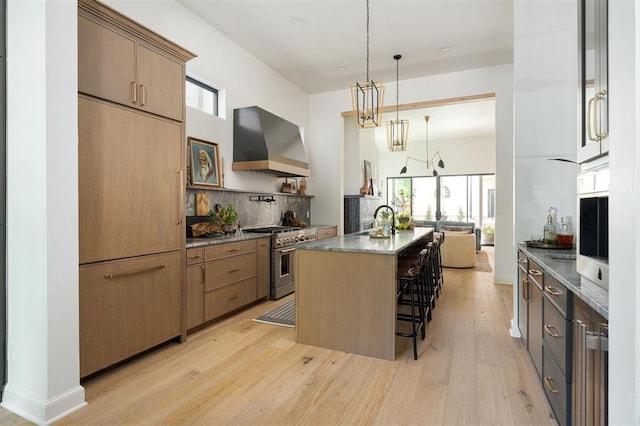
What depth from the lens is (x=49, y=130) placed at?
1.86 metres

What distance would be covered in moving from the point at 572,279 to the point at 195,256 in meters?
2.74

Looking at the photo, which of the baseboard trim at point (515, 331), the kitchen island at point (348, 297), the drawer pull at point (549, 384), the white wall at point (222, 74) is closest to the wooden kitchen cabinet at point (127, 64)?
the white wall at point (222, 74)

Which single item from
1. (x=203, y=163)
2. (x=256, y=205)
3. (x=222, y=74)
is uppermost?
(x=222, y=74)

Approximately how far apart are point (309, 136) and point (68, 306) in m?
5.01

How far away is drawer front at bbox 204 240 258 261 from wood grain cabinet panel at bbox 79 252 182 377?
1.41ft

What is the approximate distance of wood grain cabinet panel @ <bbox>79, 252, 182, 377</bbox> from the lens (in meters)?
2.18

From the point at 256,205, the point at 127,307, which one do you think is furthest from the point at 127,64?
the point at 256,205

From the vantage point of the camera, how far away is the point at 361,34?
420cm

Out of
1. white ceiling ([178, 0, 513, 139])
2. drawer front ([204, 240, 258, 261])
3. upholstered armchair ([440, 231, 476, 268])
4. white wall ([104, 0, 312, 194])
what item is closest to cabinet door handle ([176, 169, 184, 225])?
drawer front ([204, 240, 258, 261])

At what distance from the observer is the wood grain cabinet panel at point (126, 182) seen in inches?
85.4

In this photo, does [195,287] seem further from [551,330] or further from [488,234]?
[488,234]

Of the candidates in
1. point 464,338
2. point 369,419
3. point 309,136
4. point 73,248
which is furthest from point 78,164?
point 309,136

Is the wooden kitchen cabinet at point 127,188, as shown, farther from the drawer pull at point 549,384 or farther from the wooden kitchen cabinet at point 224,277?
the drawer pull at point 549,384

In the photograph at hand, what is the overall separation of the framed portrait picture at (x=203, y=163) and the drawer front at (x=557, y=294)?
10.8 ft
